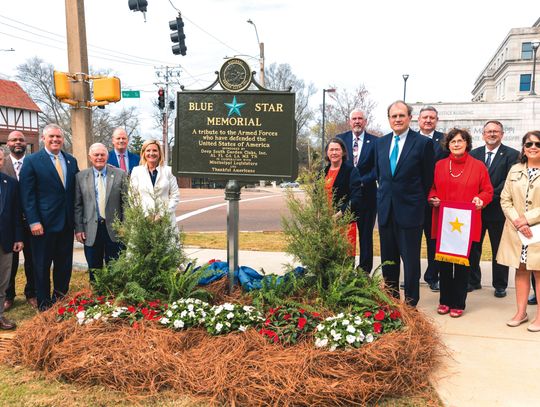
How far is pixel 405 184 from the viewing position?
458 cm

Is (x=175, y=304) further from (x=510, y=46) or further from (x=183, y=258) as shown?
(x=510, y=46)

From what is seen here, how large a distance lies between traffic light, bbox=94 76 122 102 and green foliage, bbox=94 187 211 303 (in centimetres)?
318

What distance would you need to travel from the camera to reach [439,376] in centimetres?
342

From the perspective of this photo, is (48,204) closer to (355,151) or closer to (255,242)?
(355,151)

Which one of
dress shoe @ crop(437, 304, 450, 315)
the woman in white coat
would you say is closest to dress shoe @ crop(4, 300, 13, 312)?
the woman in white coat

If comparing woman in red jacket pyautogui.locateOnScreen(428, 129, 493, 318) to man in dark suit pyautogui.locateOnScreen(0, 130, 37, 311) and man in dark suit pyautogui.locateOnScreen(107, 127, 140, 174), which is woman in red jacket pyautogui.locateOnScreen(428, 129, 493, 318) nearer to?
man in dark suit pyautogui.locateOnScreen(107, 127, 140, 174)

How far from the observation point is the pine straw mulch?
3035 millimetres

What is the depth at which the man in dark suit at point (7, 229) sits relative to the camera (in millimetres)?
4438

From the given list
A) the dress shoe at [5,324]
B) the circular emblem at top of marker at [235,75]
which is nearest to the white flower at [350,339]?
the circular emblem at top of marker at [235,75]

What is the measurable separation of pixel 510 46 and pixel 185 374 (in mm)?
76125

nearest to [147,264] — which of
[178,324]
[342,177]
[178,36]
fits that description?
[178,324]

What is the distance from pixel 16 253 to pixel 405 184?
14.4 ft

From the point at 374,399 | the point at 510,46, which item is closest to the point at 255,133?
the point at 374,399

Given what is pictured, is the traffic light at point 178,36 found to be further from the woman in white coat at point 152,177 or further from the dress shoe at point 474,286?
the dress shoe at point 474,286
